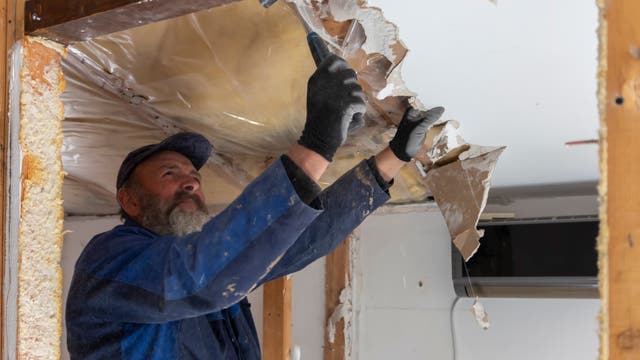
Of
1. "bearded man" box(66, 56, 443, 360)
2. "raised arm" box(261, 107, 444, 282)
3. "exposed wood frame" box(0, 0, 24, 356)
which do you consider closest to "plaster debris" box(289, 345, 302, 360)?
"bearded man" box(66, 56, 443, 360)

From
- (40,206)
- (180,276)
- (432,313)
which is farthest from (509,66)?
(432,313)

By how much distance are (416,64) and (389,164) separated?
1.03 ft

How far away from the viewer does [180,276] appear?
913 mm

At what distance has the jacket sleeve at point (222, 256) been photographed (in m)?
0.90

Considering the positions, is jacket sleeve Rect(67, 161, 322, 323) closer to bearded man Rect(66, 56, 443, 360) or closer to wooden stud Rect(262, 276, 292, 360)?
bearded man Rect(66, 56, 443, 360)

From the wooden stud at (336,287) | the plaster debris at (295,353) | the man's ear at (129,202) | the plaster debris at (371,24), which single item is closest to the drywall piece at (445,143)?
the plaster debris at (371,24)

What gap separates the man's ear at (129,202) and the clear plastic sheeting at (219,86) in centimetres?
26

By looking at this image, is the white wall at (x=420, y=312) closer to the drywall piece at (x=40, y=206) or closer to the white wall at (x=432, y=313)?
the white wall at (x=432, y=313)

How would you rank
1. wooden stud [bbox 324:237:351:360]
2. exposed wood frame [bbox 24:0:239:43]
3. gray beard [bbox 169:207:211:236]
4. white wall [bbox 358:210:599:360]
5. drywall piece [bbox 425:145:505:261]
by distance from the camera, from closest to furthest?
exposed wood frame [bbox 24:0:239:43], gray beard [bbox 169:207:211:236], drywall piece [bbox 425:145:505:261], white wall [bbox 358:210:599:360], wooden stud [bbox 324:237:351:360]

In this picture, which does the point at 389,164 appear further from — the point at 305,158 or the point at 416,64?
the point at 305,158

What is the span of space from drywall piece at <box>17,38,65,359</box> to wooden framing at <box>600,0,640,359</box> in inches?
31.5

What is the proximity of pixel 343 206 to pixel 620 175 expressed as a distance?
3.02 ft

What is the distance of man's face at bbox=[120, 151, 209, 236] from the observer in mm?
1351

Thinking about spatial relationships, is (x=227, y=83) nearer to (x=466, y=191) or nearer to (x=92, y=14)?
(x=92, y=14)
